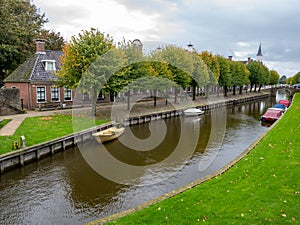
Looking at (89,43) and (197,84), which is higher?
(89,43)

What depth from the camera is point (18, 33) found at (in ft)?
122

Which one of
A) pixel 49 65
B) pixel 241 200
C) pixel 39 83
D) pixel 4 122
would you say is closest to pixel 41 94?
pixel 39 83

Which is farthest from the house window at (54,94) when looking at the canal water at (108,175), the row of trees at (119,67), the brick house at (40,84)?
the canal water at (108,175)

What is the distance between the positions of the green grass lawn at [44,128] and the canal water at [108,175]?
65.7 inches

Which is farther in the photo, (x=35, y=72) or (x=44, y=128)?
(x=35, y=72)

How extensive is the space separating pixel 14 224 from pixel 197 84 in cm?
3793

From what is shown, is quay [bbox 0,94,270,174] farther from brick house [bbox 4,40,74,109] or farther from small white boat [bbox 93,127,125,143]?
brick house [bbox 4,40,74,109]

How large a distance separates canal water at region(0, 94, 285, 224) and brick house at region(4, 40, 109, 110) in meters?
12.8

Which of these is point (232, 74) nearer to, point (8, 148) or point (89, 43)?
point (89, 43)

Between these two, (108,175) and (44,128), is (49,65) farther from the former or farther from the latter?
(108,175)

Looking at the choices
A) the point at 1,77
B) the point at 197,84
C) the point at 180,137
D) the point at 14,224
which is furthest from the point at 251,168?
A: the point at 1,77

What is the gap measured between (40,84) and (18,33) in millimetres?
11773

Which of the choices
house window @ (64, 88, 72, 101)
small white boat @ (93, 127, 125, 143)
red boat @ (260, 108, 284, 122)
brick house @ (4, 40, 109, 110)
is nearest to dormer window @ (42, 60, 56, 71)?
brick house @ (4, 40, 109, 110)

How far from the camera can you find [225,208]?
7.96 m
